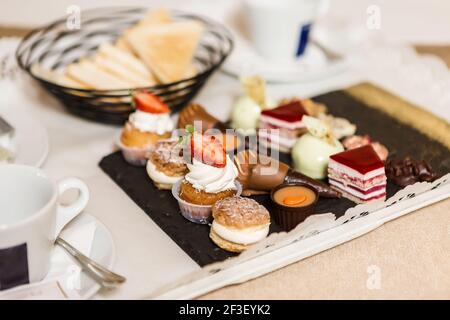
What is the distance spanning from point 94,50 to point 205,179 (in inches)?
34.2

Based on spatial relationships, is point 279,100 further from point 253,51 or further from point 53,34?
point 53,34

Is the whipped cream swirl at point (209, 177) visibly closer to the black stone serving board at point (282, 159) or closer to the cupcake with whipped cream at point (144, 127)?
the black stone serving board at point (282, 159)

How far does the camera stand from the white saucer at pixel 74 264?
117cm

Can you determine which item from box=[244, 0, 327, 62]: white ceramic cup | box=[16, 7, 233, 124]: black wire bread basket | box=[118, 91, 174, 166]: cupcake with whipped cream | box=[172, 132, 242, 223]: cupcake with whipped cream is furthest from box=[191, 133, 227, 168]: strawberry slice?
box=[244, 0, 327, 62]: white ceramic cup

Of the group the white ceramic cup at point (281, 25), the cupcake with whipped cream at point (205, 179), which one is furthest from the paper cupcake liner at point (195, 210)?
the white ceramic cup at point (281, 25)

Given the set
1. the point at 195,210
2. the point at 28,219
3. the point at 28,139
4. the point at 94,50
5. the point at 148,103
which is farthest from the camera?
the point at 94,50

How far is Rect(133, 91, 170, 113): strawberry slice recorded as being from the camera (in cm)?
153

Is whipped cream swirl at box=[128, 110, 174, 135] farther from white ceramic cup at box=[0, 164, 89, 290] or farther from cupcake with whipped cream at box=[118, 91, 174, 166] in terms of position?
white ceramic cup at box=[0, 164, 89, 290]

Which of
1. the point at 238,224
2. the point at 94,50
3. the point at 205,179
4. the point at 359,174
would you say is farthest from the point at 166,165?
the point at 94,50

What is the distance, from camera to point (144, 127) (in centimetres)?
155

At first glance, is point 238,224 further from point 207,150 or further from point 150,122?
point 150,122

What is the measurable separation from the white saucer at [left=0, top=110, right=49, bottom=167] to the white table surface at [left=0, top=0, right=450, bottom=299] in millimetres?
33
